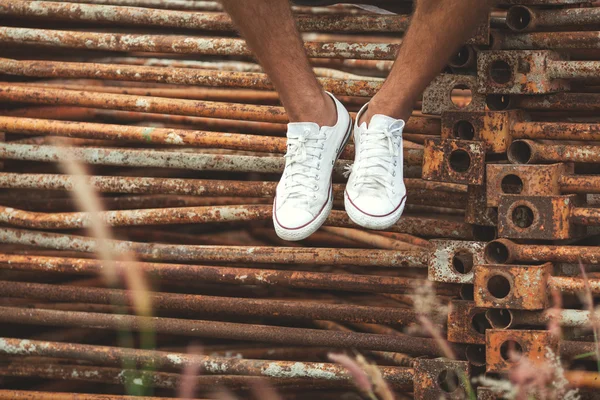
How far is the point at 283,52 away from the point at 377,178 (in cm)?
49

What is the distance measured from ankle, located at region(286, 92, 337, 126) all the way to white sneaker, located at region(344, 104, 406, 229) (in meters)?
0.12

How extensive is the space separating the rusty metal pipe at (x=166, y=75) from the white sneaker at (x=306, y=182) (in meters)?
0.36

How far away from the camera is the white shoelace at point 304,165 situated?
2.42m

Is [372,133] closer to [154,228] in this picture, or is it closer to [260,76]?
[260,76]

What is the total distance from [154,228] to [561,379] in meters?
2.27

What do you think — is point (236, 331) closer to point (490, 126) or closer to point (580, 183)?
point (490, 126)

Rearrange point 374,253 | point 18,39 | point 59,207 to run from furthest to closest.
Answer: point 59,207, point 18,39, point 374,253

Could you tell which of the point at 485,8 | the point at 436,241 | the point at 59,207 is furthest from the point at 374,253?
the point at 59,207

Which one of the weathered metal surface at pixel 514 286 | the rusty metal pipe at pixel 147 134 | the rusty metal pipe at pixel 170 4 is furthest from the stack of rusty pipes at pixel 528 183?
the rusty metal pipe at pixel 170 4

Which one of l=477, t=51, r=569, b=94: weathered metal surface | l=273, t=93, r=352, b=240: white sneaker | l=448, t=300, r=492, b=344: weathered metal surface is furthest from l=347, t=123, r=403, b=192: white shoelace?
l=448, t=300, r=492, b=344: weathered metal surface

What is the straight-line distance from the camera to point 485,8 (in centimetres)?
232

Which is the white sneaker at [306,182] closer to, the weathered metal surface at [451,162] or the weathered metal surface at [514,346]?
the weathered metal surface at [451,162]

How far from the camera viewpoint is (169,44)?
9.71ft

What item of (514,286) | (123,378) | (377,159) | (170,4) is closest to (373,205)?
(377,159)
